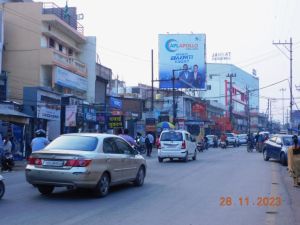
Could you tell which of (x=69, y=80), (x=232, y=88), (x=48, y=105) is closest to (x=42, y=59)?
(x=69, y=80)

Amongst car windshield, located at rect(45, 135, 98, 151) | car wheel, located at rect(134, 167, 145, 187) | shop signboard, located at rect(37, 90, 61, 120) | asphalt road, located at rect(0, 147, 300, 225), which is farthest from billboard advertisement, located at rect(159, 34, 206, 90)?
car windshield, located at rect(45, 135, 98, 151)

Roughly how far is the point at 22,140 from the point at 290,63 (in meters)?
39.2

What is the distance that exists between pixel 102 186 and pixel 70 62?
28445 millimetres

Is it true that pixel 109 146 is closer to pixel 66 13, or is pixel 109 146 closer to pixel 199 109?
pixel 66 13

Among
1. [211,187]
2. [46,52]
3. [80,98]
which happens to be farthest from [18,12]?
[211,187]

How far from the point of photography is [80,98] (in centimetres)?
3878

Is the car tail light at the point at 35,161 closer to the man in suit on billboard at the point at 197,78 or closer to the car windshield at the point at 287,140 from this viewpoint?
the car windshield at the point at 287,140

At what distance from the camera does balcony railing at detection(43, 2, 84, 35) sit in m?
38.5

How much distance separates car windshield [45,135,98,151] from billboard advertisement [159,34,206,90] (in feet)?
169

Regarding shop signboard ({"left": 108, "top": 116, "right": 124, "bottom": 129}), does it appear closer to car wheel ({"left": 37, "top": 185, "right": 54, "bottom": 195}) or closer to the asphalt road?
the asphalt road

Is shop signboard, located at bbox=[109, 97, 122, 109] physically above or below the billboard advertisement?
below

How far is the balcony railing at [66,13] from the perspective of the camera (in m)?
38.5

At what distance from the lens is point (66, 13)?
39812 millimetres

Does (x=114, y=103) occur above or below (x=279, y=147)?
above
